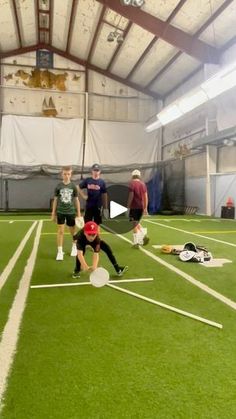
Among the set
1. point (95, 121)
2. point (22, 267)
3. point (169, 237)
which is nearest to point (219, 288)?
point (22, 267)

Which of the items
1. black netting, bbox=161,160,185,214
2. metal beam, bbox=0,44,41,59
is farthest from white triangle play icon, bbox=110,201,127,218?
metal beam, bbox=0,44,41,59

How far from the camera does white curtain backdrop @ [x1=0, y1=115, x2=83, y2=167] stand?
802 inches

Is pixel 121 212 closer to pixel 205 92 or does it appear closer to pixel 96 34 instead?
pixel 205 92

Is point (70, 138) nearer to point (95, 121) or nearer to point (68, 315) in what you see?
point (95, 121)

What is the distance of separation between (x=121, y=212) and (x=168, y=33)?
25.5 ft

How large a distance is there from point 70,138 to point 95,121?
6.77 feet

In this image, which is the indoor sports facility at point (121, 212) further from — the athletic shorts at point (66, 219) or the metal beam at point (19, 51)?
the athletic shorts at point (66, 219)

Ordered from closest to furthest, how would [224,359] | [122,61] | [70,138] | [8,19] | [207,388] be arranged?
1. [207,388]
2. [224,359]
3. [8,19]
4. [122,61]
5. [70,138]

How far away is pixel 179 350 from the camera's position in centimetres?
269

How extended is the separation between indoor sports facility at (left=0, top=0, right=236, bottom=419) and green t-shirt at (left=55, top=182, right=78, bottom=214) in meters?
0.72

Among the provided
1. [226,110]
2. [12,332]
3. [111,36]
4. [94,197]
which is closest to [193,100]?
[226,110]

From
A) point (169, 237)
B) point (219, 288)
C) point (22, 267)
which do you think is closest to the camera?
point (219, 288)

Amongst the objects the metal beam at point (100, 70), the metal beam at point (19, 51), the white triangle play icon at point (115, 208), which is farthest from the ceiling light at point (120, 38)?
the white triangle play icon at point (115, 208)

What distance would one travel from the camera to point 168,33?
45.7ft
